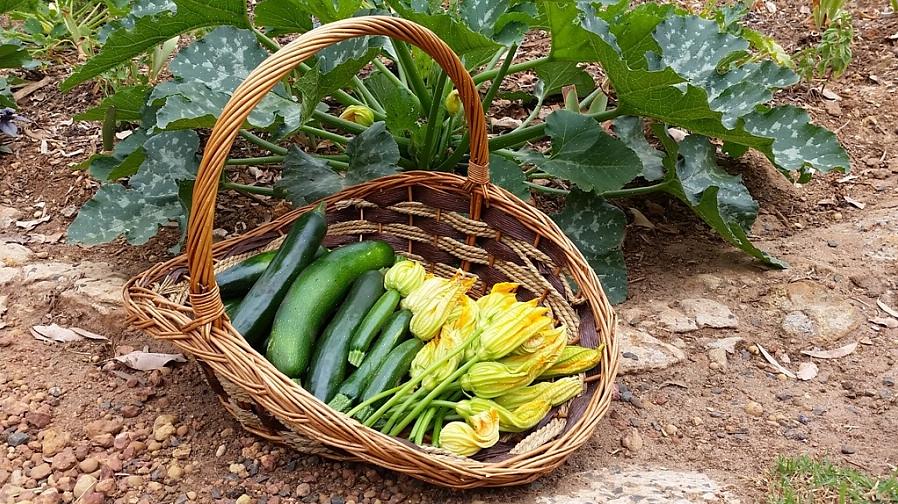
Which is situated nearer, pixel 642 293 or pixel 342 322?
pixel 342 322

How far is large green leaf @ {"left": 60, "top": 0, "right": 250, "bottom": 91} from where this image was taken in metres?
1.79

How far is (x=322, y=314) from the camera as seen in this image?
5.64 feet

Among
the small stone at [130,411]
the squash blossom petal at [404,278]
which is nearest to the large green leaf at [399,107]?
the squash blossom petal at [404,278]

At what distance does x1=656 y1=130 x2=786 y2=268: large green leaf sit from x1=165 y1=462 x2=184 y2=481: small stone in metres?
1.43

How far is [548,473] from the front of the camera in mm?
1498

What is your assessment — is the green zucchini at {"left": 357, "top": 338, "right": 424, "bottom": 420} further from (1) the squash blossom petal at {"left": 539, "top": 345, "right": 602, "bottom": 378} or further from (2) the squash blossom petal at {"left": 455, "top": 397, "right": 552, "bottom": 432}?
(1) the squash blossom petal at {"left": 539, "top": 345, "right": 602, "bottom": 378}

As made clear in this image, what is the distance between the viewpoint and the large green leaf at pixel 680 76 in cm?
178

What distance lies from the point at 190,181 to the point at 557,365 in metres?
0.98

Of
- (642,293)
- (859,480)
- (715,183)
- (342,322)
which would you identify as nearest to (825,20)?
(715,183)

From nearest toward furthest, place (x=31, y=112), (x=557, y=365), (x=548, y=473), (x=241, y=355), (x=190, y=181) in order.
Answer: (x=241, y=355) → (x=548, y=473) → (x=557, y=365) → (x=190, y=181) → (x=31, y=112)

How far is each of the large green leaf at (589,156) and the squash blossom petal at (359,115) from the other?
0.50 m

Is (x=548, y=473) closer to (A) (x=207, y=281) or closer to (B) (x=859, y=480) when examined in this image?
(B) (x=859, y=480)

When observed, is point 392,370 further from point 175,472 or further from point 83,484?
point 83,484

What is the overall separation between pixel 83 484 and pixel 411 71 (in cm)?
121
